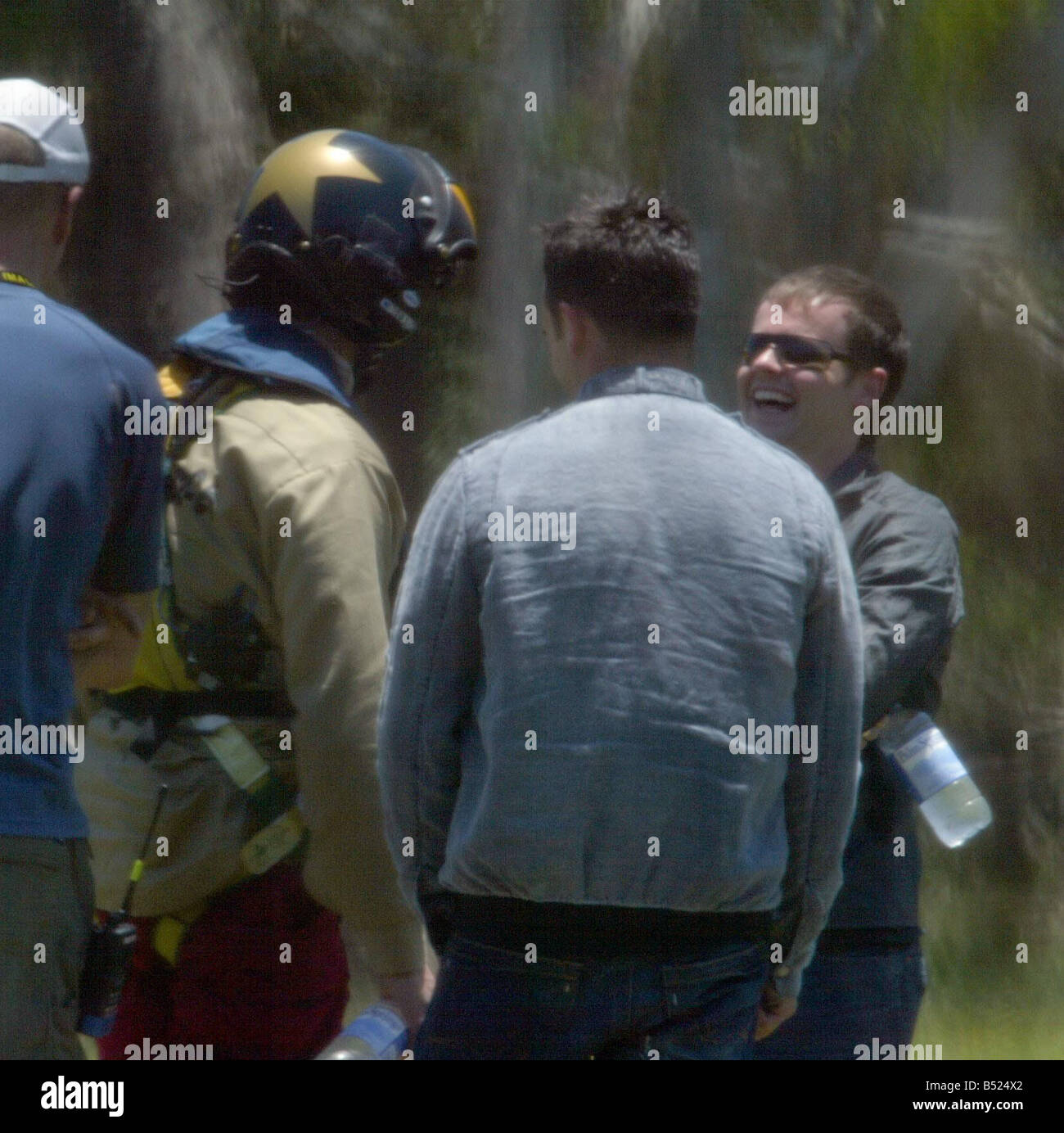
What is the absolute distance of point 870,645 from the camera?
8.52 ft

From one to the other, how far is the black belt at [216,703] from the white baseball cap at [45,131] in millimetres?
752

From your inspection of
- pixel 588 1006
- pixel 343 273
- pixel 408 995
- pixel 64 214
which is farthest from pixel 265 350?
pixel 588 1006

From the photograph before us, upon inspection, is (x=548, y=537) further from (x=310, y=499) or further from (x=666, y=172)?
(x=666, y=172)

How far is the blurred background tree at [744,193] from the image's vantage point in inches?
191

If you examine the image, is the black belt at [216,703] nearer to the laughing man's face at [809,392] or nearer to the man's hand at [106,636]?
the man's hand at [106,636]

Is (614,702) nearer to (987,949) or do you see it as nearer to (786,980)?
(786,980)

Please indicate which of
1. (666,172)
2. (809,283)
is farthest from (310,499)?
(666,172)

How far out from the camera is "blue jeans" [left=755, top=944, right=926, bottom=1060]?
262cm

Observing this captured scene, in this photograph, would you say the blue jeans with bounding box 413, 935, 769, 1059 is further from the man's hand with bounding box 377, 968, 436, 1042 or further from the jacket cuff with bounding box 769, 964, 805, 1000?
the man's hand with bounding box 377, 968, 436, 1042

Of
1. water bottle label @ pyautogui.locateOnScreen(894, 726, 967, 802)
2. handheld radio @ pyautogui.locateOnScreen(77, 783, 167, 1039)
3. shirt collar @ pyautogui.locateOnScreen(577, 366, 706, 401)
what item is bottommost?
handheld radio @ pyautogui.locateOnScreen(77, 783, 167, 1039)

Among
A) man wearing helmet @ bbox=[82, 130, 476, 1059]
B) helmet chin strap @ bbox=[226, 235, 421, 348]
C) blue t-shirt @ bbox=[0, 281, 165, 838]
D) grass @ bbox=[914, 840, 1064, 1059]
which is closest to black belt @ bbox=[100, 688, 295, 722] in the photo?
man wearing helmet @ bbox=[82, 130, 476, 1059]

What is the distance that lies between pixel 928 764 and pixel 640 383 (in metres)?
0.89

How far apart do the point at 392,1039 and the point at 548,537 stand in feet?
2.48
